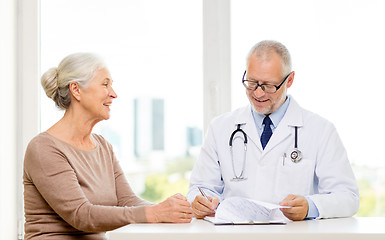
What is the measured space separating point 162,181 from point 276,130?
Result: 111cm

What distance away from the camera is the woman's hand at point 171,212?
205 centimetres

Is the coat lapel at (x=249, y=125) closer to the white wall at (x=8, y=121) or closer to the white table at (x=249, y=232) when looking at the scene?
the white table at (x=249, y=232)

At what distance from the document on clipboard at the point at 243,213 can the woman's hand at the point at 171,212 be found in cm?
10

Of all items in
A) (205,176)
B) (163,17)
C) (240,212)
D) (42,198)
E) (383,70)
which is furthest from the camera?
(163,17)

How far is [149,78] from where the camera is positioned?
3.43 meters

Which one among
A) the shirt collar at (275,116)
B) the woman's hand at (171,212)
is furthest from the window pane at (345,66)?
the woman's hand at (171,212)

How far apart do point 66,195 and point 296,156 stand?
3.16ft

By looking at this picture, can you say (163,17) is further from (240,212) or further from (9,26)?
(240,212)

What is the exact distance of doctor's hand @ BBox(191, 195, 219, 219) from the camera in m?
2.19

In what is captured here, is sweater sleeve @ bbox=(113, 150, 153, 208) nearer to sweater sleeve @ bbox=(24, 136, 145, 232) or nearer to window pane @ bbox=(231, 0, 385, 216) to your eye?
sweater sleeve @ bbox=(24, 136, 145, 232)

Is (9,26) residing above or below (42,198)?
above

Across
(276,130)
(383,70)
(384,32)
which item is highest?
(384,32)

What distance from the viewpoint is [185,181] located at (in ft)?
11.1

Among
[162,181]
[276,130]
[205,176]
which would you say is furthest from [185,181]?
[276,130]
